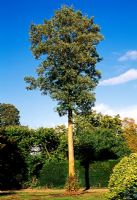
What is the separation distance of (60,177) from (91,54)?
41.3 feet

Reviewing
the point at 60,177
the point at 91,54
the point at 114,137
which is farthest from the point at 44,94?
the point at 114,137

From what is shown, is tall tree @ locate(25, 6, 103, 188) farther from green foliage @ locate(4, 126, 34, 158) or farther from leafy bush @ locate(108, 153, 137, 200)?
leafy bush @ locate(108, 153, 137, 200)

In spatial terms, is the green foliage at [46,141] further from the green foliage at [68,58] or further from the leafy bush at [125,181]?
the leafy bush at [125,181]

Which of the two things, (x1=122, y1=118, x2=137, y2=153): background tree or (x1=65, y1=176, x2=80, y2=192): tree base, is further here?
(x1=122, y1=118, x2=137, y2=153): background tree

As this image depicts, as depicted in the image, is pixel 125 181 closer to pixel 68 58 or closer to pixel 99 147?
pixel 68 58

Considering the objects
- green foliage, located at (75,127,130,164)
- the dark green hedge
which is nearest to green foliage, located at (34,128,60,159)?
the dark green hedge

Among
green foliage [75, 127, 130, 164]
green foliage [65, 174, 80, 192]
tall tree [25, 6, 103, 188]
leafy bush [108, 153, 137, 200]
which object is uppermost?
tall tree [25, 6, 103, 188]

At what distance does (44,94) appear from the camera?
33.0 meters

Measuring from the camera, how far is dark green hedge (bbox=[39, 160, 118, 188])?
3669 centimetres

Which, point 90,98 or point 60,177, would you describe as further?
point 60,177

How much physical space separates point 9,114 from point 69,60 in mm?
63441

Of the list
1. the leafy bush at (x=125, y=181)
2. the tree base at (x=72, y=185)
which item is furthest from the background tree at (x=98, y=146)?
the leafy bush at (x=125, y=181)

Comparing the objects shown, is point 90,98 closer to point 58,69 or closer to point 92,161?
point 58,69

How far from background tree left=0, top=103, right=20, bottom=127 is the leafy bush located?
7839cm
